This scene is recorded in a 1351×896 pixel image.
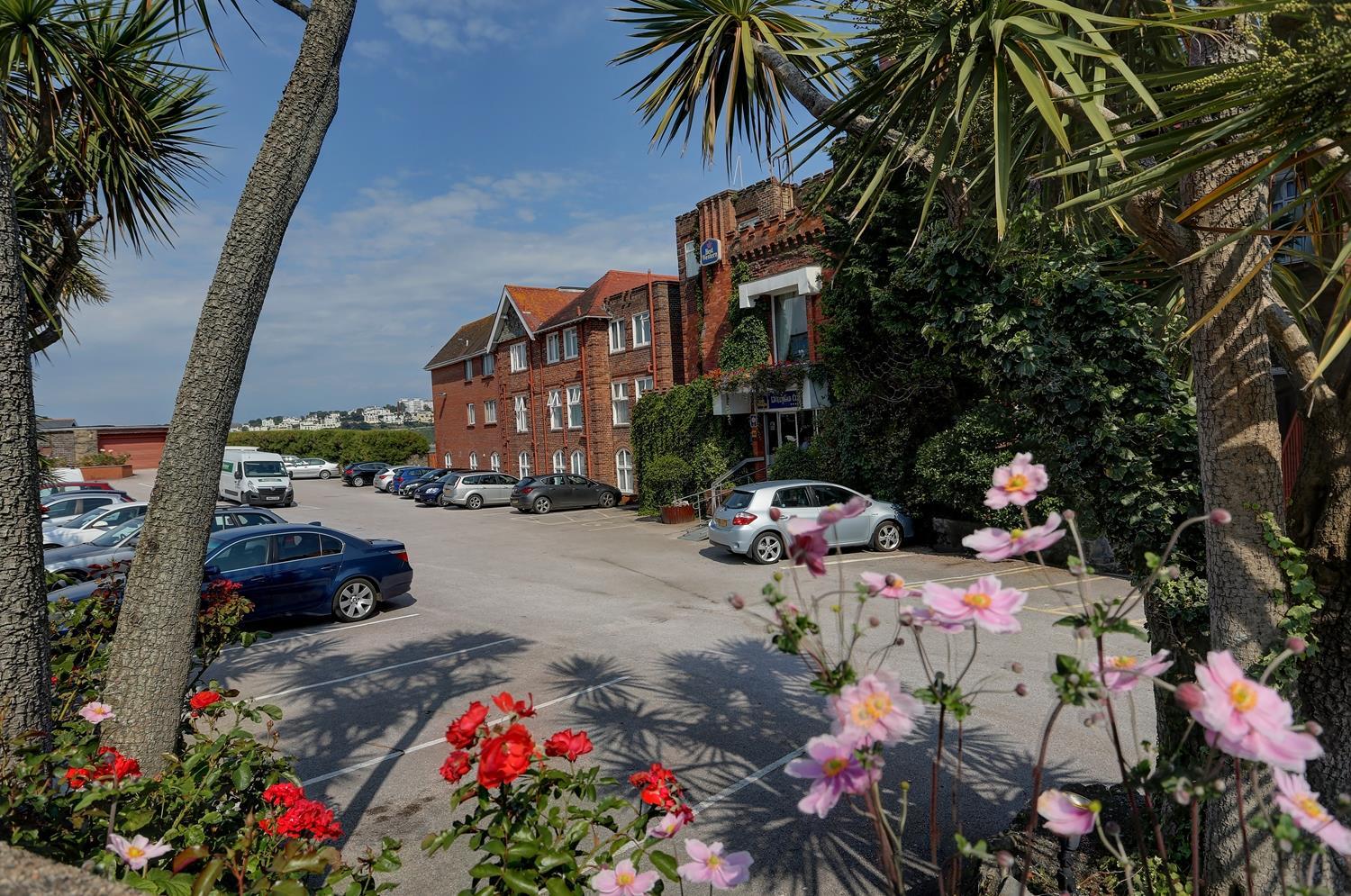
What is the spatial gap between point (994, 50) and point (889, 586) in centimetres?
265

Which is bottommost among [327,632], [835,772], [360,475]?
[327,632]

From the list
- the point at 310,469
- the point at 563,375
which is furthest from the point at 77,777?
the point at 310,469

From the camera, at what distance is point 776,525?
557 inches

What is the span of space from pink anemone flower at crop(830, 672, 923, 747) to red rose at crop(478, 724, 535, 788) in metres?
0.95

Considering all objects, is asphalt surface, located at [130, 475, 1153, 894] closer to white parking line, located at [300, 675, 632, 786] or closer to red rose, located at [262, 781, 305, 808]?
white parking line, located at [300, 675, 632, 786]

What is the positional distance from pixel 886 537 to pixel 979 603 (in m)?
14.6

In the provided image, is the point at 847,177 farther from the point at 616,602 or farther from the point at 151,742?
the point at 616,602

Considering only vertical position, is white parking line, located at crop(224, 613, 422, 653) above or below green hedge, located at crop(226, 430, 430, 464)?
below

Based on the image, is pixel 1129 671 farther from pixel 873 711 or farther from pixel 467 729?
pixel 467 729

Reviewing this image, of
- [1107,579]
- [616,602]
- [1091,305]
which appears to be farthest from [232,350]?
[1107,579]

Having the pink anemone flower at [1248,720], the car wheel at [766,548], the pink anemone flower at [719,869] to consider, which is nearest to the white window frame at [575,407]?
the car wheel at [766,548]

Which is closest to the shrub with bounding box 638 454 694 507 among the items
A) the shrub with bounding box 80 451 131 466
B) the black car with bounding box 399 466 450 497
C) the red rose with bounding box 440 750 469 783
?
the black car with bounding box 399 466 450 497

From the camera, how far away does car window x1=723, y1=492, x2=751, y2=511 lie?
1495 centimetres

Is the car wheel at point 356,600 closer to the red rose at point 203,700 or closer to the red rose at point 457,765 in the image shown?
the red rose at point 203,700
